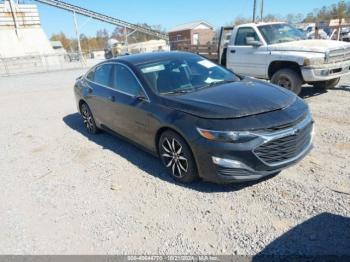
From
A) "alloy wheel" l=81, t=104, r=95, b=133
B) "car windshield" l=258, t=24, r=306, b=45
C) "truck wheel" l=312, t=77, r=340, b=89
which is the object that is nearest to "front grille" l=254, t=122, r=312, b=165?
"alloy wheel" l=81, t=104, r=95, b=133

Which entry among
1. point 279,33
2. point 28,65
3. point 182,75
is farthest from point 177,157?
point 28,65

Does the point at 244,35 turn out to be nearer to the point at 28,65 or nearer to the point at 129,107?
the point at 129,107

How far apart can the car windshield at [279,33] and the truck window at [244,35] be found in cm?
20

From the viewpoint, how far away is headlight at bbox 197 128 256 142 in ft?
10.2

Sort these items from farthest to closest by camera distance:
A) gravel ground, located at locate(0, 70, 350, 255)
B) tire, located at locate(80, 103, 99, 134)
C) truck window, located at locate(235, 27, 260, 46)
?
truck window, located at locate(235, 27, 260, 46), tire, located at locate(80, 103, 99, 134), gravel ground, located at locate(0, 70, 350, 255)

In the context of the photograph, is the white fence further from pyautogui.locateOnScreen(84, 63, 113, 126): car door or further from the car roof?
the car roof

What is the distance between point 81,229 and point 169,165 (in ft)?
4.31

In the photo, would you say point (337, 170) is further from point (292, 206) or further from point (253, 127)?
point (253, 127)

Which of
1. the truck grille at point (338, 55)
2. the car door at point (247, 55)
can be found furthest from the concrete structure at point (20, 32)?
the truck grille at point (338, 55)

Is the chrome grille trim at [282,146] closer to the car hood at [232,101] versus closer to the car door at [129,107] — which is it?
the car hood at [232,101]

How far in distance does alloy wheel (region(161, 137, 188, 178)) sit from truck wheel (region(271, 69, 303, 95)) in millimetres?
4322

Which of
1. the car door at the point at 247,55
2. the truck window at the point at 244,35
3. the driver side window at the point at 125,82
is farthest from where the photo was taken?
the truck window at the point at 244,35

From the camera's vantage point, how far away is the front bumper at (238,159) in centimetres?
311

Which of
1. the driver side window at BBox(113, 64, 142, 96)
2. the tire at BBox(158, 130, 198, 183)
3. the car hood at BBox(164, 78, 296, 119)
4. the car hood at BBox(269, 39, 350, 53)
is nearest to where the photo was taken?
the car hood at BBox(164, 78, 296, 119)
